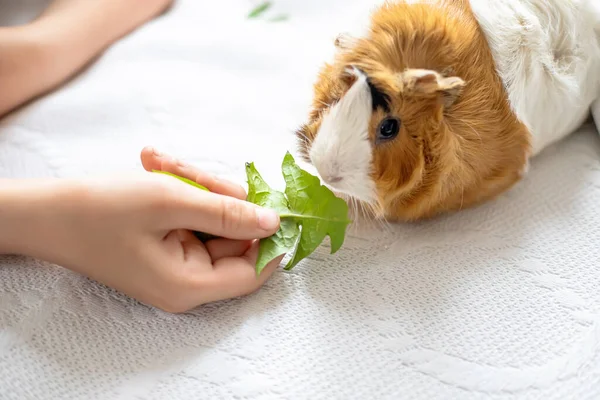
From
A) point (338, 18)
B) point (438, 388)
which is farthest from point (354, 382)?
point (338, 18)

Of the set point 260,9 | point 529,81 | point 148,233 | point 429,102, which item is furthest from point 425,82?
point 260,9

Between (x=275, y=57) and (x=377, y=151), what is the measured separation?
0.56m

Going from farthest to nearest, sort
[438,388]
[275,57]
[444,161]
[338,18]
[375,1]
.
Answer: [338,18] → [275,57] → [375,1] → [444,161] → [438,388]

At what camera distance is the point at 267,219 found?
3.16 ft

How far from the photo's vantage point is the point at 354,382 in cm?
91

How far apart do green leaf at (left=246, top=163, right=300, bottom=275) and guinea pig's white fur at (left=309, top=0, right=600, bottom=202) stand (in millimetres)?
95

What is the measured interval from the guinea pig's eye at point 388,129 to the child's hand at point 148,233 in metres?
0.23

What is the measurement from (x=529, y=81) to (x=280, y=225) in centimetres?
54

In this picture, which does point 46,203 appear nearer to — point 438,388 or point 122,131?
point 122,131

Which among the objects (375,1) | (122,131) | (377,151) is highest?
(375,1)

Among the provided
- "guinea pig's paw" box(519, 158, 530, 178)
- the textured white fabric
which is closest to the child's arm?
the textured white fabric

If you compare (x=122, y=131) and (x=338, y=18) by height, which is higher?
(x=338, y=18)

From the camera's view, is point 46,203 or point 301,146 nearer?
point 46,203

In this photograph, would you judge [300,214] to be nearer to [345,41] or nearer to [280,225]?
[280,225]
